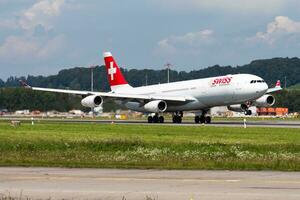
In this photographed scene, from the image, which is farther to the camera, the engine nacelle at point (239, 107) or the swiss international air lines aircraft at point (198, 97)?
the engine nacelle at point (239, 107)

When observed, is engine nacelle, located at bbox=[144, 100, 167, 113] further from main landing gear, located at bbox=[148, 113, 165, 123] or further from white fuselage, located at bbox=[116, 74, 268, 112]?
white fuselage, located at bbox=[116, 74, 268, 112]

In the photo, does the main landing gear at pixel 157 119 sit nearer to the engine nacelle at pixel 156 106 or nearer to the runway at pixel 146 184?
the engine nacelle at pixel 156 106

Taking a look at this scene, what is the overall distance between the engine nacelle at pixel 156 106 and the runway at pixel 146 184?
1967 inches

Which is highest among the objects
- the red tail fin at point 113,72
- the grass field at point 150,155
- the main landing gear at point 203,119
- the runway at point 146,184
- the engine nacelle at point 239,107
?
the red tail fin at point 113,72

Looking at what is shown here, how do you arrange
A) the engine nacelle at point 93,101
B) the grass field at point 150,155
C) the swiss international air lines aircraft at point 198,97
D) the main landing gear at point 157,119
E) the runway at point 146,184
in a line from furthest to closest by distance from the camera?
the engine nacelle at point 93,101
the main landing gear at point 157,119
the swiss international air lines aircraft at point 198,97
the grass field at point 150,155
the runway at point 146,184

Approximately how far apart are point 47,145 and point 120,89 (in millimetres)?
52170

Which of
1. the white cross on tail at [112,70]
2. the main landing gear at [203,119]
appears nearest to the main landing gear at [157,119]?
the main landing gear at [203,119]

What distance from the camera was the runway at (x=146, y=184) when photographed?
54.6ft

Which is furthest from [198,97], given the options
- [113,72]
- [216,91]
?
[113,72]

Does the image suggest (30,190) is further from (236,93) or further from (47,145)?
(236,93)

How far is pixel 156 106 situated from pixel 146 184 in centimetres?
5459

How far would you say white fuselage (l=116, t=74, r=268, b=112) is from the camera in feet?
224

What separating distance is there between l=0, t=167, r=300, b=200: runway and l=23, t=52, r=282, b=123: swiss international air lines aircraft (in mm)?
46230

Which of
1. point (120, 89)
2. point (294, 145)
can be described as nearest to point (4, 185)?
point (294, 145)
